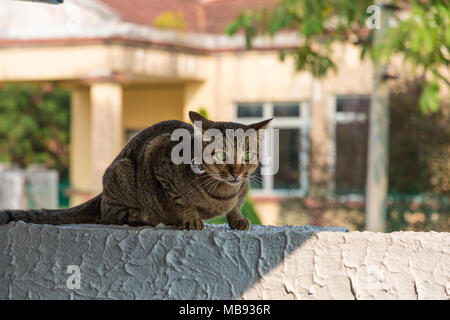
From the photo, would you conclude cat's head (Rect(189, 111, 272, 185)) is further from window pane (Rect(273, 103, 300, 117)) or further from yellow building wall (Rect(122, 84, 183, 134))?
yellow building wall (Rect(122, 84, 183, 134))

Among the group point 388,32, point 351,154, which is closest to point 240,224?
point 388,32

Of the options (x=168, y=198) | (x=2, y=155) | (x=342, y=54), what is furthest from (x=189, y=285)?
(x=2, y=155)

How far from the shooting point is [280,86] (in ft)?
30.6

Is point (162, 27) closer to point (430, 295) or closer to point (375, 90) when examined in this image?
point (375, 90)

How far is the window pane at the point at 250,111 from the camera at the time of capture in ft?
31.1

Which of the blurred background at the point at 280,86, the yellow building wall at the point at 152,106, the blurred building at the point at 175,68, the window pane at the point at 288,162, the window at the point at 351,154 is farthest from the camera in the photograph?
the yellow building wall at the point at 152,106

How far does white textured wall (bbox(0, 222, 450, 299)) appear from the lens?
1950 mm

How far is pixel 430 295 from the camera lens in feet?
6.34

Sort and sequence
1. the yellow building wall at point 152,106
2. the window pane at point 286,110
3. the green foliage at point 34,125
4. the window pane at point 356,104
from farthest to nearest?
the green foliage at point 34,125 < the yellow building wall at point 152,106 < the window pane at point 286,110 < the window pane at point 356,104

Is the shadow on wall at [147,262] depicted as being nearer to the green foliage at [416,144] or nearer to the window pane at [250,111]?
the green foliage at [416,144]

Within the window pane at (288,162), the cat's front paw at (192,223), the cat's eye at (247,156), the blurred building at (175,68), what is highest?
the blurred building at (175,68)

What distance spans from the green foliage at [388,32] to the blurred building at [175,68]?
5.76ft

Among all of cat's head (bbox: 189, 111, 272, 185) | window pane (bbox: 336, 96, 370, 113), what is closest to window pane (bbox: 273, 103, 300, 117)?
window pane (bbox: 336, 96, 370, 113)

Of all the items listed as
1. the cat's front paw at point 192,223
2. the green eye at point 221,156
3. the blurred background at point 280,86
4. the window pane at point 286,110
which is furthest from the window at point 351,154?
the green eye at point 221,156
